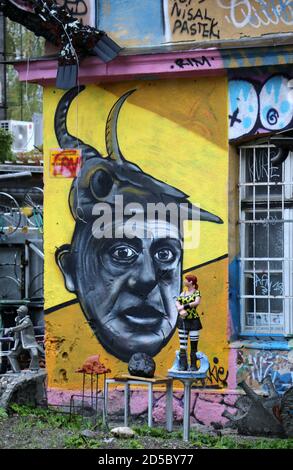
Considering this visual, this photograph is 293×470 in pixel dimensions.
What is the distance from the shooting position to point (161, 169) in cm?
1234

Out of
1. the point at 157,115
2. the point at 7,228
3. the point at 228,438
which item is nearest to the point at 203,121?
the point at 157,115

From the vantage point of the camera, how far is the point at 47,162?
12.9m

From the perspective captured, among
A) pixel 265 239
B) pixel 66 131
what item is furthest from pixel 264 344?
pixel 66 131

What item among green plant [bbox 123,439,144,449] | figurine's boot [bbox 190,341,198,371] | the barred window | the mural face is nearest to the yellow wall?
the mural face

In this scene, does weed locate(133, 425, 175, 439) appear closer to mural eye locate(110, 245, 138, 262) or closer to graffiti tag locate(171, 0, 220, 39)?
mural eye locate(110, 245, 138, 262)

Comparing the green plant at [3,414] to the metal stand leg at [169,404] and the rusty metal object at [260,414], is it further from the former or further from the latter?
the rusty metal object at [260,414]

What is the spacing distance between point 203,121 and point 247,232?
1495 mm

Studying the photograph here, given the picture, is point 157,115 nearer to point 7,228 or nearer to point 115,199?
point 115,199

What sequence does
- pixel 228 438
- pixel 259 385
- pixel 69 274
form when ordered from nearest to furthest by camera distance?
pixel 228 438, pixel 259 385, pixel 69 274

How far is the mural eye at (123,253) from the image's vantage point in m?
12.5

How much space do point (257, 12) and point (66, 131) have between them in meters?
2.86

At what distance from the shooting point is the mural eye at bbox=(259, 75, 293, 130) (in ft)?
38.4

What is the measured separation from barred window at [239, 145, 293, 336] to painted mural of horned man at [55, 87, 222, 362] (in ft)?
2.10

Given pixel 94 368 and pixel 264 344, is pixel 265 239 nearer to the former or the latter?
pixel 264 344
